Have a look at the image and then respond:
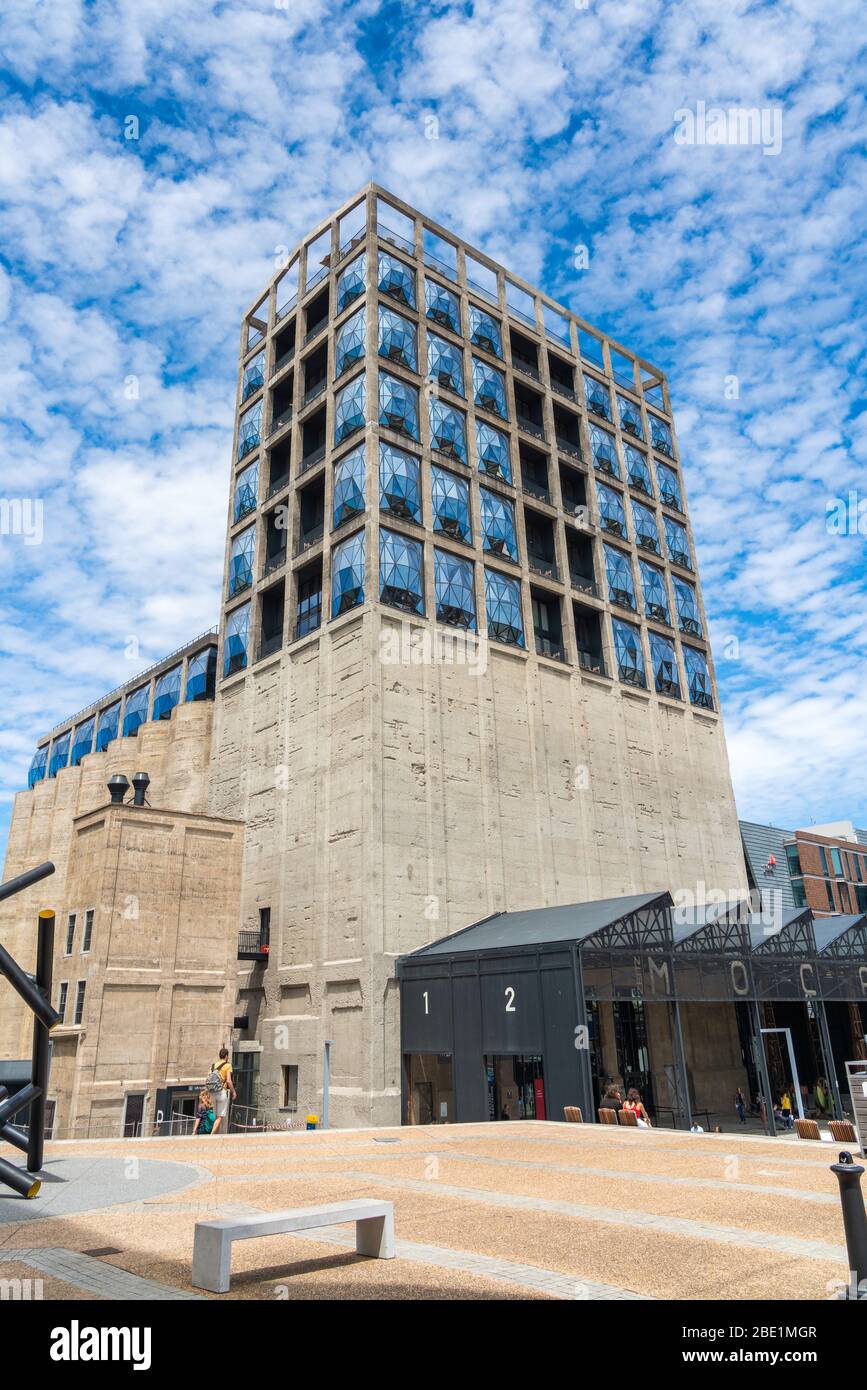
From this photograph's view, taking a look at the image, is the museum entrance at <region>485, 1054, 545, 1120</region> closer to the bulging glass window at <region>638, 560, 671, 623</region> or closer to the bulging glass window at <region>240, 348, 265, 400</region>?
the bulging glass window at <region>638, 560, 671, 623</region>

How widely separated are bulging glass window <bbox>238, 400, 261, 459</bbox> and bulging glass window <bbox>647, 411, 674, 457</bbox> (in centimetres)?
2654

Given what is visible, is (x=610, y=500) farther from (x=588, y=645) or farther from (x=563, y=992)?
(x=563, y=992)

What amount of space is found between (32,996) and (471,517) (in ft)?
128

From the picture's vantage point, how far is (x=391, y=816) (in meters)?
35.2

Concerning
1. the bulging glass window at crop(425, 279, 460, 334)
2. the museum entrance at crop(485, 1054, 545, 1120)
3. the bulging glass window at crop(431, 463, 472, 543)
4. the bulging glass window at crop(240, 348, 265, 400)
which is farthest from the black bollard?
the bulging glass window at crop(240, 348, 265, 400)

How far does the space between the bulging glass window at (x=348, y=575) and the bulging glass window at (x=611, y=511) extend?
61.2 feet

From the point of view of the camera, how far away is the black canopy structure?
27.0 m

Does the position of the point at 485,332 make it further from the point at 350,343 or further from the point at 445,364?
the point at 350,343

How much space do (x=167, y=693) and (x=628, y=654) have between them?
29.0 meters

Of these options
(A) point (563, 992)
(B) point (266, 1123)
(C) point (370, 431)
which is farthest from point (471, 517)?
(B) point (266, 1123)

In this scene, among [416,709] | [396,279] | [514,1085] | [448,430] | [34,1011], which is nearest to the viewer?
[34,1011]

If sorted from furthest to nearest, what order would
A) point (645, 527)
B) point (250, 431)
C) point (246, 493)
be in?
1. point (645, 527)
2. point (250, 431)
3. point (246, 493)

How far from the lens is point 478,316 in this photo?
49750 millimetres

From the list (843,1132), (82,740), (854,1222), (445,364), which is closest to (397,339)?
(445,364)
